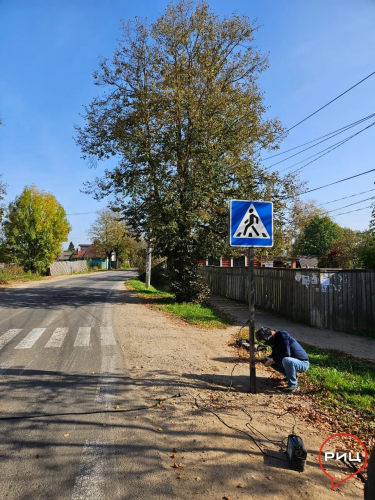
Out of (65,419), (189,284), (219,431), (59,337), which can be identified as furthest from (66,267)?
(219,431)

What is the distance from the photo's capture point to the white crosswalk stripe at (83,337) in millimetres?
8594

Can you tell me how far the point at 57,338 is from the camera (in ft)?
30.2

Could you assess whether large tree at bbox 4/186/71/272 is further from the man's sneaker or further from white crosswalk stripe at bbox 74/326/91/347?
the man's sneaker

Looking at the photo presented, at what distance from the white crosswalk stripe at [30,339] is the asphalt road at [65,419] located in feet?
0.08

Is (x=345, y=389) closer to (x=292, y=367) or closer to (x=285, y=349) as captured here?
(x=292, y=367)

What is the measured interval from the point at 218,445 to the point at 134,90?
1640 centimetres

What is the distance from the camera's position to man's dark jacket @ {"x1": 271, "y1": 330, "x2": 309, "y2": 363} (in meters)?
5.82

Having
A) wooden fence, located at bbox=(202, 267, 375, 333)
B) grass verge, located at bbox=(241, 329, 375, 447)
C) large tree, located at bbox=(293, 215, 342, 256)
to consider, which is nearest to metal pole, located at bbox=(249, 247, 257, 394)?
grass verge, located at bbox=(241, 329, 375, 447)

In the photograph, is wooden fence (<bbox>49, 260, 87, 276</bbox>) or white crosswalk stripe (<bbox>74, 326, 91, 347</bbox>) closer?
white crosswalk stripe (<bbox>74, 326, 91, 347</bbox>)

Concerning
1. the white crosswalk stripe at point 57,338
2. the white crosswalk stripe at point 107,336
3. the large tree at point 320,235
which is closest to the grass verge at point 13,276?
the white crosswalk stripe at point 57,338

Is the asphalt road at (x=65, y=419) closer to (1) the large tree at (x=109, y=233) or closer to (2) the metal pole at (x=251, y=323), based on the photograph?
(2) the metal pole at (x=251, y=323)

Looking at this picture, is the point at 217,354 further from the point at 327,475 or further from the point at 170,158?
the point at 170,158

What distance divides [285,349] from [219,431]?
6.64 ft

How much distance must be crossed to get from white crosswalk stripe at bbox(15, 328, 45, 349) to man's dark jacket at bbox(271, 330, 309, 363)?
5.56m
